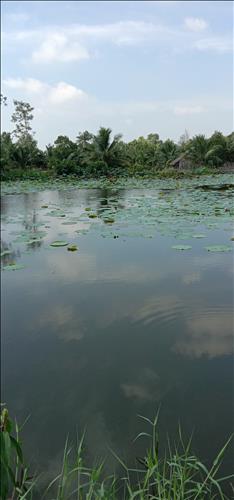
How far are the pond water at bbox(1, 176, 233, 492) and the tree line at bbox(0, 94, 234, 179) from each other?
45.8 ft

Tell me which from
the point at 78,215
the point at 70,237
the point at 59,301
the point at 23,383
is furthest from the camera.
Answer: the point at 78,215

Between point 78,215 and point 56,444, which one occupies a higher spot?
point 78,215

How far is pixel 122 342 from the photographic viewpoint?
2.39 metres

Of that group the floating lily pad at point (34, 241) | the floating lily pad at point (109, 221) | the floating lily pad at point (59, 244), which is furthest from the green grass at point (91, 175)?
the floating lily pad at point (59, 244)

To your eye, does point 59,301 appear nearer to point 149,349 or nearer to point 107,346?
point 107,346

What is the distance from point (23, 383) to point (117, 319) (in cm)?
90

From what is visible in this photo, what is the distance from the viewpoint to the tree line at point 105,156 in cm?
1858

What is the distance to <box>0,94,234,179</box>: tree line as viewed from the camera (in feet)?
61.0

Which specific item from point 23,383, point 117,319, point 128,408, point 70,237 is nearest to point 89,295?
point 117,319

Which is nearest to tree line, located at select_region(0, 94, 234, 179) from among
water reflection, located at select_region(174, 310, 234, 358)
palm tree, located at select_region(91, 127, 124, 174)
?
palm tree, located at select_region(91, 127, 124, 174)

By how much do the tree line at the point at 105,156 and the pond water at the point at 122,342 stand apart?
13.9 meters

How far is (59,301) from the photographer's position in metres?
3.14

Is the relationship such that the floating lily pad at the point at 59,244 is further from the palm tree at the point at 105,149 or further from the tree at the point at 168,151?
the tree at the point at 168,151

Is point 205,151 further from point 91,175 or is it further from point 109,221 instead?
point 109,221
